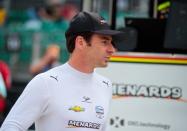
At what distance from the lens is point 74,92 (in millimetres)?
3834

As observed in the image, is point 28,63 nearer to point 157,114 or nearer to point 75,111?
point 157,114

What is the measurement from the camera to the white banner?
19.5 ft

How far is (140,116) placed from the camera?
6.02 m

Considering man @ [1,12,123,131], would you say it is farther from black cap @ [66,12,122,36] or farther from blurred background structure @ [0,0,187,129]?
blurred background structure @ [0,0,187,129]

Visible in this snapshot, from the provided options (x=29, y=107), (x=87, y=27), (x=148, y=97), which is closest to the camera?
(x=29, y=107)

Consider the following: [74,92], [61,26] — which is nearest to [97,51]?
[74,92]

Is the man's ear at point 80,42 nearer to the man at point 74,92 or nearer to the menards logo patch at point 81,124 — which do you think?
the man at point 74,92

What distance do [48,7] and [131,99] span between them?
28.6ft

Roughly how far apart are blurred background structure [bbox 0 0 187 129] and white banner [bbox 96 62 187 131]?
0.28 m

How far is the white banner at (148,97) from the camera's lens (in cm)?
593

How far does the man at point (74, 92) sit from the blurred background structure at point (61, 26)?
2.33 m

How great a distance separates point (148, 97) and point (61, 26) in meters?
7.98

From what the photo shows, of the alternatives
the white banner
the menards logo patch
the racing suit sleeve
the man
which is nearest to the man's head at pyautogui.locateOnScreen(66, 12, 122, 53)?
the man

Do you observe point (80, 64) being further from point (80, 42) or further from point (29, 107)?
point (29, 107)
